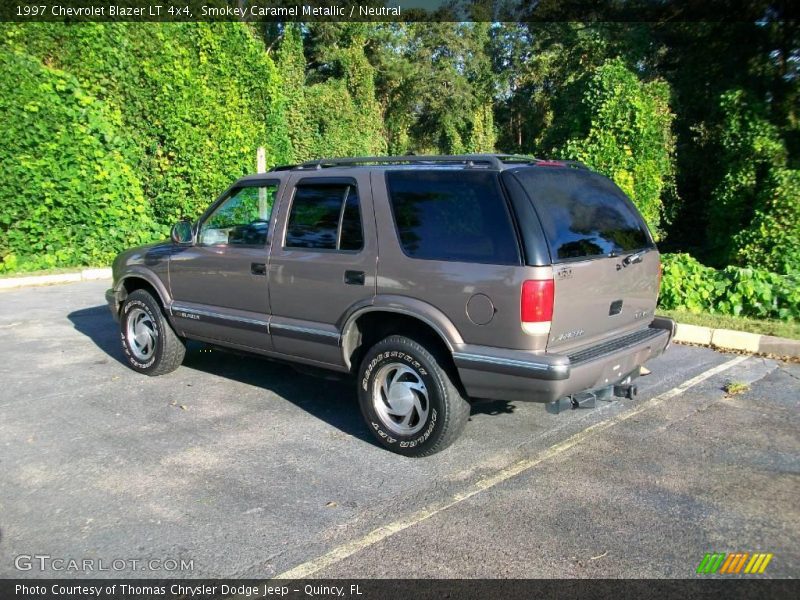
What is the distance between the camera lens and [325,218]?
16.0 feet

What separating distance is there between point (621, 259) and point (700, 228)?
10.8 meters

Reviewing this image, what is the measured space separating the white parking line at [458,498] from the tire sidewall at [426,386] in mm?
478

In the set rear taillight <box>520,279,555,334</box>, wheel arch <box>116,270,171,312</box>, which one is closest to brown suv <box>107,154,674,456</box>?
rear taillight <box>520,279,555,334</box>

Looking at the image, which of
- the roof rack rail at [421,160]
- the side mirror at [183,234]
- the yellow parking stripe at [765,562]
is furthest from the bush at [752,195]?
the side mirror at [183,234]

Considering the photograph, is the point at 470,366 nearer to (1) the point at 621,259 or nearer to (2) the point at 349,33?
(1) the point at 621,259

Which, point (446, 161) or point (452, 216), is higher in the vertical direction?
point (446, 161)

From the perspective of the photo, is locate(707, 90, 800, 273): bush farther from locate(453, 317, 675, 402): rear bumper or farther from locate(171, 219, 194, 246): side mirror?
locate(171, 219, 194, 246): side mirror

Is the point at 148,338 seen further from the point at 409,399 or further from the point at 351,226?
the point at 409,399

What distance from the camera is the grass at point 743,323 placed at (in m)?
7.17

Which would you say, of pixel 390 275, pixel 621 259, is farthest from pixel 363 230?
pixel 621 259

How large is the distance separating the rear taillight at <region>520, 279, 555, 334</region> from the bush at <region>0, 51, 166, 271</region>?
10.9m

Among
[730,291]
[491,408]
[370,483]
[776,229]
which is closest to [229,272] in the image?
[370,483]

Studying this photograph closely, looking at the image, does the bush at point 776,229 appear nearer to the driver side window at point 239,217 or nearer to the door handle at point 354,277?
the door handle at point 354,277

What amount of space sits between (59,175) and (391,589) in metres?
11.5
